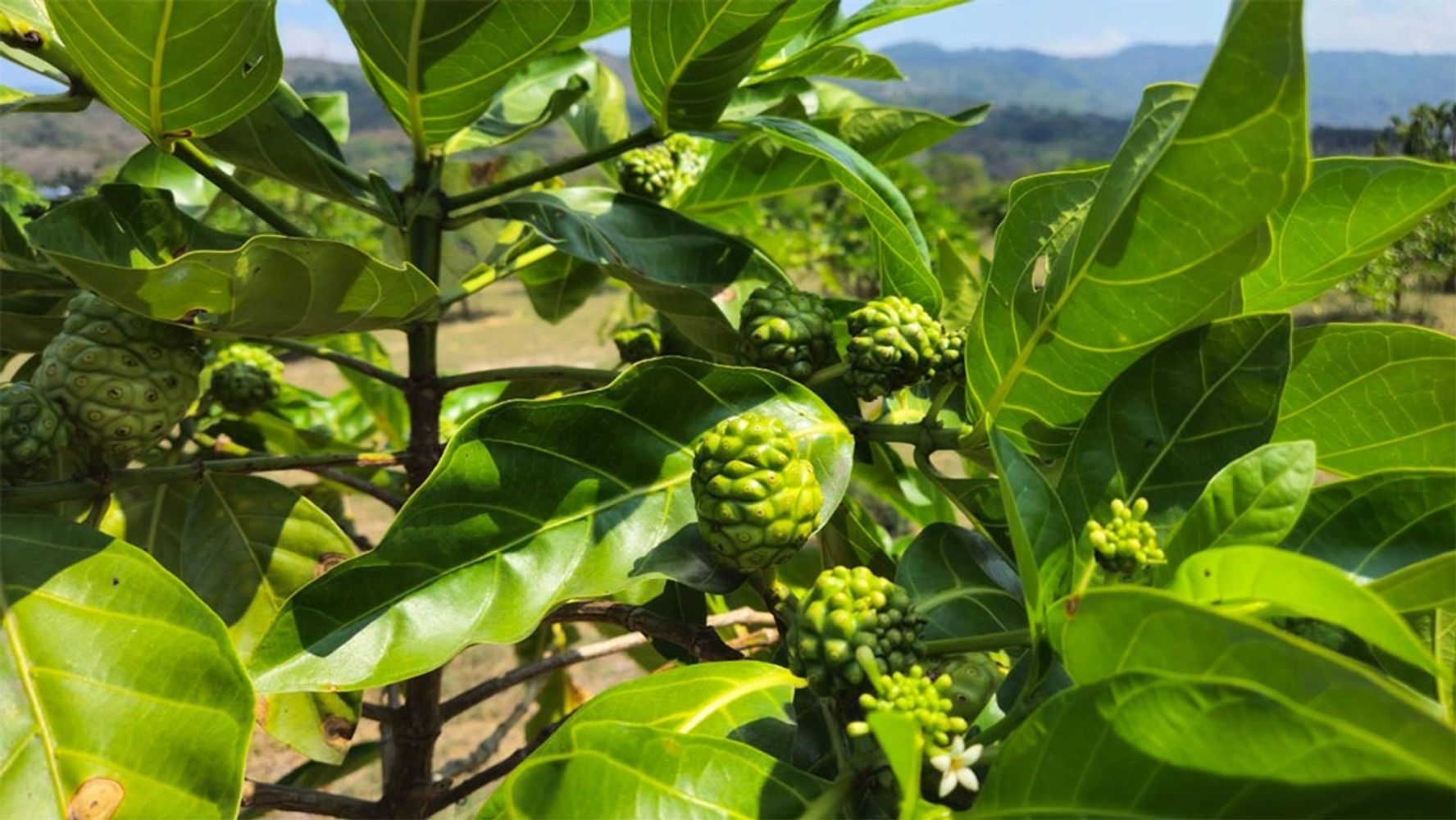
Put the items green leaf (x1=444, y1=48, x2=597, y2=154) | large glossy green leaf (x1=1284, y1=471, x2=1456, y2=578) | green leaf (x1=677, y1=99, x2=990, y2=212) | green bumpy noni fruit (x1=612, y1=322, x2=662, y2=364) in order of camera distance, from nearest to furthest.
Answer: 1. large glossy green leaf (x1=1284, y1=471, x2=1456, y2=578)
2. green leaf (x1=444, y1=48, x2=597, y2=154)
3. green leaf (x1=677, y1=99, x2=990, y2=212)
4. green bumpy noni fruit (x1=612, y1=322, x2=662, y2=364)

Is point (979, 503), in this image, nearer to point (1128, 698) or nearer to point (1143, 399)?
point (1143, 399)

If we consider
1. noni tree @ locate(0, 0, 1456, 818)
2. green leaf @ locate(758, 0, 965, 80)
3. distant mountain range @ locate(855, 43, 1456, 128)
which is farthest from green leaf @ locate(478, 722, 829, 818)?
distant mountain range @ locate(855, 43, 1456, 128)

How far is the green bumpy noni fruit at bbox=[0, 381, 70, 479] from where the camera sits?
873mm

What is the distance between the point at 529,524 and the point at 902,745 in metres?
0.38

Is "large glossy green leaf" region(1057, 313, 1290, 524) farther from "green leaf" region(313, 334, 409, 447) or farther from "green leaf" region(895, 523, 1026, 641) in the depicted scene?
"green leaf" region(313, 334, 409, 447)

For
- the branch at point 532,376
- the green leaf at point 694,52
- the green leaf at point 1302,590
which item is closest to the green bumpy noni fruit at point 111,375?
the branch at point 532,376

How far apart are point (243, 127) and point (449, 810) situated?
0.93 meters

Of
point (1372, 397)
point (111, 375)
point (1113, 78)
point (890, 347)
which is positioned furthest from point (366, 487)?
point (1113, 78)

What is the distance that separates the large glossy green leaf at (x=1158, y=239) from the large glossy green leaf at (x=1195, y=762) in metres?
0.31

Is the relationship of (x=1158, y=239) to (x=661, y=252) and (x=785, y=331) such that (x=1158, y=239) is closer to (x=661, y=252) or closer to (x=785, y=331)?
(x=785, y=331)

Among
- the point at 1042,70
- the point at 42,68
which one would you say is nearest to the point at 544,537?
the point at 42,68

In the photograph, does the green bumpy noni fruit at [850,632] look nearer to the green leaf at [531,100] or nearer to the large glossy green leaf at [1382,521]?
the large glossy green leaf at [1382,521]

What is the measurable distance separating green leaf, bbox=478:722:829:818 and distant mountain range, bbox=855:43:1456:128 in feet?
258

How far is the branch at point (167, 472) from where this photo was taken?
87cm
